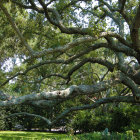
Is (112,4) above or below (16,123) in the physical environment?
above

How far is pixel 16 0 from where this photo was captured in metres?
7.41

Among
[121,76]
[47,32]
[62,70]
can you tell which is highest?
[47,32]

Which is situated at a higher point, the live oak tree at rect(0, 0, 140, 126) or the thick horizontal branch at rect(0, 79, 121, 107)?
the live oak tree at rect(0, 0, 140, 126)

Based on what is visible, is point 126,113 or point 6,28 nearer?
point 126,113

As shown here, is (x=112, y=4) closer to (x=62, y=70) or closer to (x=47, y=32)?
(x=47, y=32)

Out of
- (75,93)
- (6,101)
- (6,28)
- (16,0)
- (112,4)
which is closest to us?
(6,101)

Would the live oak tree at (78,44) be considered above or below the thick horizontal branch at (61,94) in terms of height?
above

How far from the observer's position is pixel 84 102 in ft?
53.2

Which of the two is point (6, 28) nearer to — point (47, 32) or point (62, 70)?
point (47, 32)

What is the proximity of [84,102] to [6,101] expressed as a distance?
11921 millimetres

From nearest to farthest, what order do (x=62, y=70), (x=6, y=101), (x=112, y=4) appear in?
(x=6, y=101) < (x=112, y=4) < (x=62, y=70)

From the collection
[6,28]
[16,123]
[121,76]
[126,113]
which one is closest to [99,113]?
[126,113]

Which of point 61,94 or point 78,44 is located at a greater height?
point 78,44

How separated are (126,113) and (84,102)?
7.17 meters
